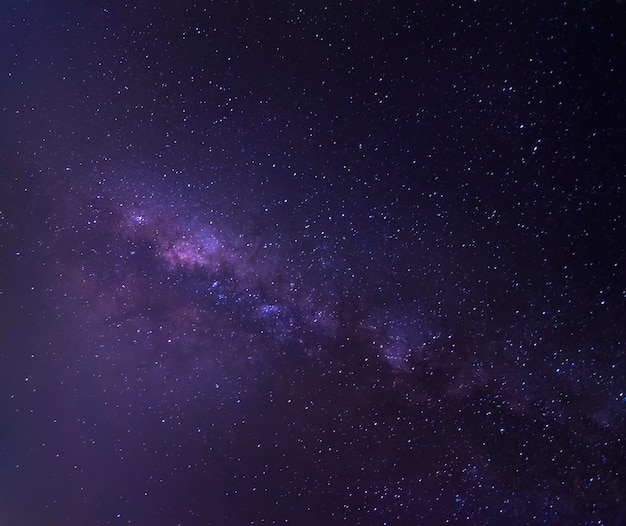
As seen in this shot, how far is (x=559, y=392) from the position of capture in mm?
1965

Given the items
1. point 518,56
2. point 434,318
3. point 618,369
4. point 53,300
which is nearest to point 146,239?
point 53,300

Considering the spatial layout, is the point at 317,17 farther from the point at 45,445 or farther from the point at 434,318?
the point at 45,445

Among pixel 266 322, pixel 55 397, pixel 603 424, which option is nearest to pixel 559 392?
pixel 603 424

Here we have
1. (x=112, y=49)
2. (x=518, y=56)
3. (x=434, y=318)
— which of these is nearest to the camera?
(x=518, y=56)

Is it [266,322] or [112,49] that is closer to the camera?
[112,49]

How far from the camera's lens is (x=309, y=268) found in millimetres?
1882

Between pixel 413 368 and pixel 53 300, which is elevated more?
pixel 53 300

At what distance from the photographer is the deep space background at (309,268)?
67.9 inches

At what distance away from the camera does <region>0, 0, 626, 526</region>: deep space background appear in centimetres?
172

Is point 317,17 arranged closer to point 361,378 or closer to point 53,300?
point 361,378

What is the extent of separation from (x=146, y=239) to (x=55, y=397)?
81cm

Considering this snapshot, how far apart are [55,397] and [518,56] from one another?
232cm

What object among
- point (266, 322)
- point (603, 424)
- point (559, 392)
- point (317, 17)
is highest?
point (317, 17)

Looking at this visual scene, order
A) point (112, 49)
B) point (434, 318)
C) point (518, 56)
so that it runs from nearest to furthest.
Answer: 1. point (518, 56)
2. point (112, 49)
3. point (434, 318)
